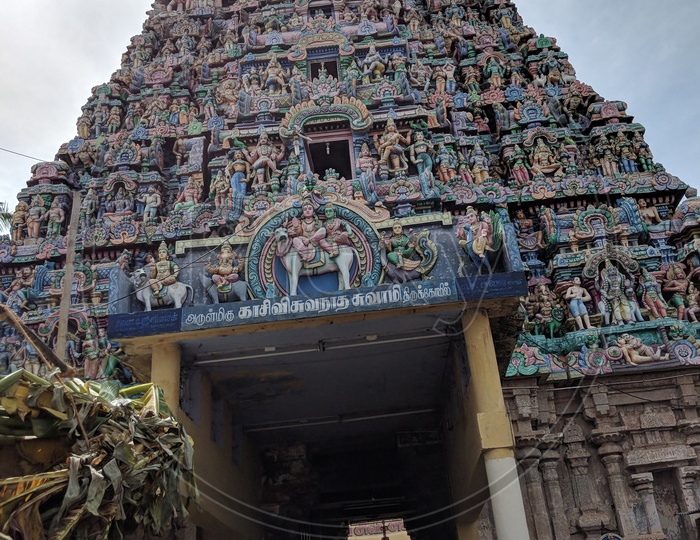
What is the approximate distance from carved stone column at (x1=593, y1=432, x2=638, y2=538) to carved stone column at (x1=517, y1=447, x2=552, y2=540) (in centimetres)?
121

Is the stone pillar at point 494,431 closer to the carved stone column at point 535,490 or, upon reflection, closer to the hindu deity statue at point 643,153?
the carved stone column at point 535,490

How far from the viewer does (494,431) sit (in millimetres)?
8984

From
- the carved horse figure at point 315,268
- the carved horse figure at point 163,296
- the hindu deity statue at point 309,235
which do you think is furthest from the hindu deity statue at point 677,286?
the carved horse figure at point 163,296

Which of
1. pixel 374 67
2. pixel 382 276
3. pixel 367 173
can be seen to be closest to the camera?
pixel 382 276

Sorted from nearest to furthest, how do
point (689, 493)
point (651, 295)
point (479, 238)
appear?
point (479, 238) → point (689, 493) → point (651, 295)

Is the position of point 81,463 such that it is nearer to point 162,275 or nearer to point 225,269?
point 225,269

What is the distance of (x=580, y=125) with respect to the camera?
16.3 m

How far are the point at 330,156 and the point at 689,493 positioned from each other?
10.4 m

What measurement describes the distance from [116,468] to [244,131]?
1124cm

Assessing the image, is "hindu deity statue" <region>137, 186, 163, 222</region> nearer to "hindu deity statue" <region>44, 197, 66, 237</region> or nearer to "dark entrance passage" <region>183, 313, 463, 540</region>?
"hindu deity statue" <region>44, 197, 66, 237</region>

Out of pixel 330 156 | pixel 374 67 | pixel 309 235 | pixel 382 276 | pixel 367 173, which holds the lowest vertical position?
pixel 382 276

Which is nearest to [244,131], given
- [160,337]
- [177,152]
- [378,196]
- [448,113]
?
[177,152]

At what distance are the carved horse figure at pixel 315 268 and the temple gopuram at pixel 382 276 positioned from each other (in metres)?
0.04

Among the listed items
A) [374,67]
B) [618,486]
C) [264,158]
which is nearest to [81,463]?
[618,486]
